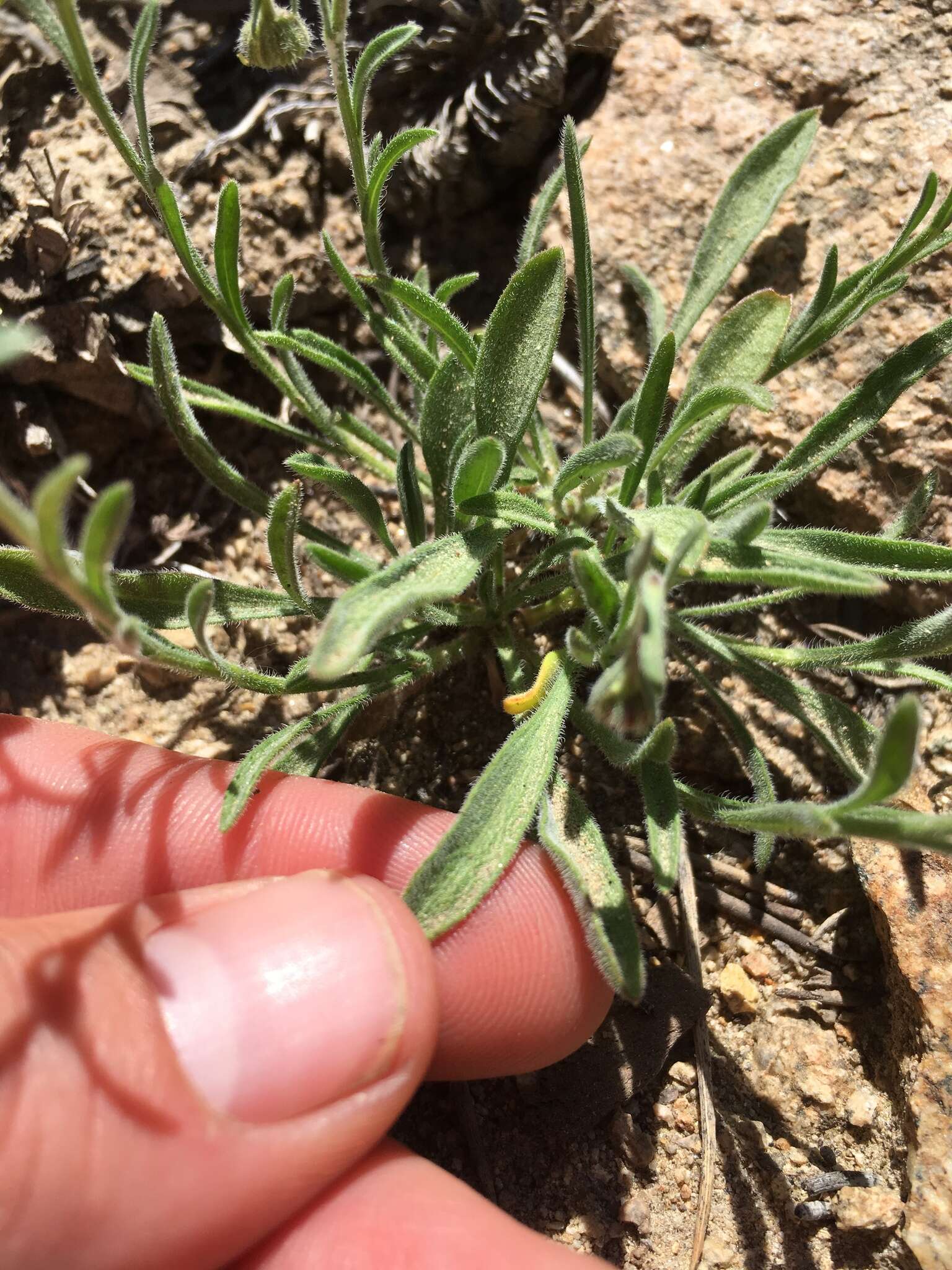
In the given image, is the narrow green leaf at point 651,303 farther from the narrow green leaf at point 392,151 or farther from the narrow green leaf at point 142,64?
the narrow green leaf at point 142,64

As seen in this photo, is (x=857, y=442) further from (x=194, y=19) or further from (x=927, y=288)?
(x=194, y=19)

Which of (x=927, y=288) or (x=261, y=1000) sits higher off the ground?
(x=927, y=288)

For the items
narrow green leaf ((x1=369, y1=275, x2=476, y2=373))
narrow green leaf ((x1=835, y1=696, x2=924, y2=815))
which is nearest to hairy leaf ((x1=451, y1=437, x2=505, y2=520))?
narrow green leaf ((x1=369, y1=275, x2=476, y2=373))

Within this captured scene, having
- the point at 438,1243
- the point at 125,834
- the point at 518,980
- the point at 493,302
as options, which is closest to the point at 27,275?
the point at 493,302

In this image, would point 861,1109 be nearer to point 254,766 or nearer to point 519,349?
point 254,766

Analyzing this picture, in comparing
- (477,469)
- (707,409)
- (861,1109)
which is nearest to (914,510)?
(707,409)

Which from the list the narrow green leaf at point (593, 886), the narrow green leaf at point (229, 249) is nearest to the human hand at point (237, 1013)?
the narrow green leaf at point (593, 886)

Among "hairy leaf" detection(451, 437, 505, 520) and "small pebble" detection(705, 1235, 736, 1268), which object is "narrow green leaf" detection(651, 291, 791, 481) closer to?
"hairy leaf" detection(451, 437, 505, 520)
